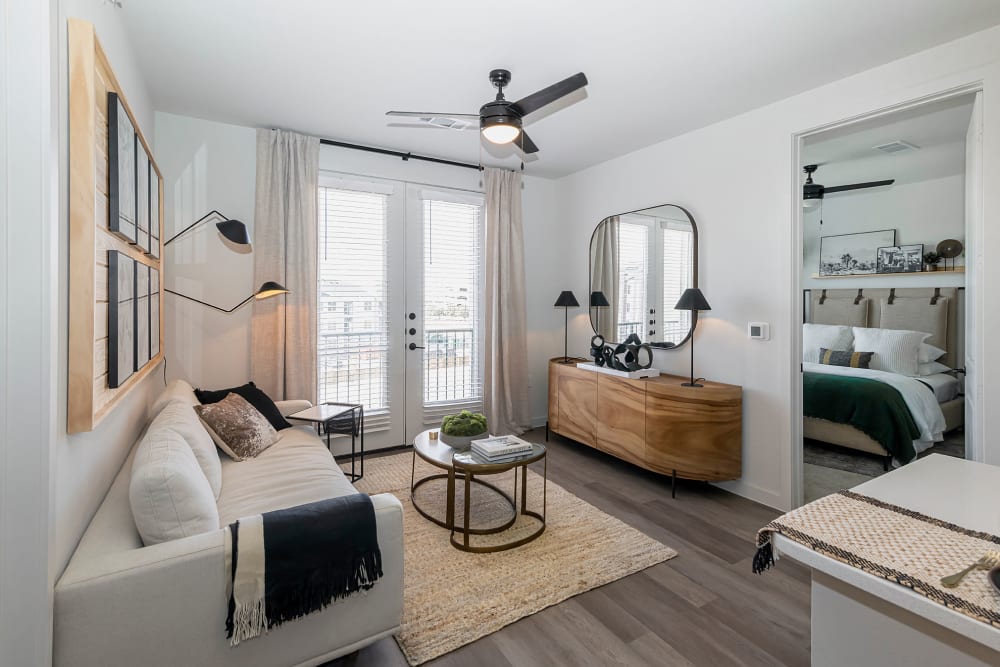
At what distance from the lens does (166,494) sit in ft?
4.78

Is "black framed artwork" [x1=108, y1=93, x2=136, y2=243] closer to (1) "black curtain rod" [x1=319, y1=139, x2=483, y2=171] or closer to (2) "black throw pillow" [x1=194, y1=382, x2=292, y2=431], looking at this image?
(2) "black throw pillow" [x1=194, y1=382, x2=292, y2=431]

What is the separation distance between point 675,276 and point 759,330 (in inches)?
31.9

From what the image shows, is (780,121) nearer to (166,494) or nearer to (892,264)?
(892,264)

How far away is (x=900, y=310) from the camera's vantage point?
481 centimetres

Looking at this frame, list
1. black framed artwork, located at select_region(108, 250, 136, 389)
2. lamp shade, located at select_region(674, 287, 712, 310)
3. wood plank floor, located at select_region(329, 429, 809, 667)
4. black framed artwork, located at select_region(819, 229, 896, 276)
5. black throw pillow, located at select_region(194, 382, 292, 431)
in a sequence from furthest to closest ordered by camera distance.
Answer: black framed artwork, located at select_region(819, 229, 896, 276)
lamp shade, located at select_region(674, 287, 712, 310)
black throw pillow, located at select_region(194, 382, 292, 431)
wood plank floor, located at select_region(329, 429, 809, 667)
black framed artwork, located at select_region(108, 250, 136, 389)

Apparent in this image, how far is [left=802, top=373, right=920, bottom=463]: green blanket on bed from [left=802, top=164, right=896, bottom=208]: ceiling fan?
1.73 metres

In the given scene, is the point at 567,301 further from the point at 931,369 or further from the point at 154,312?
the point at 931,369

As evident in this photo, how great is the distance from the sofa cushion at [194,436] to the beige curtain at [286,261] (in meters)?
1.18

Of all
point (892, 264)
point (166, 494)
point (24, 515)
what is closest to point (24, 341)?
point (24, 515)

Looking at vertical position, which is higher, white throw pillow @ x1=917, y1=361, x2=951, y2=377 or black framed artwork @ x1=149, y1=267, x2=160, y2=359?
black framed artwork @ x1=149, y1=267, x2=160, y2=359

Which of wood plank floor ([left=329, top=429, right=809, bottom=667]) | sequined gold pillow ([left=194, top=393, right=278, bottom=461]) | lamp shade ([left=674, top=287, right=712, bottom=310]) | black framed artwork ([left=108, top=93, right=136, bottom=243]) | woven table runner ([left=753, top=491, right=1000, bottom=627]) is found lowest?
wood plank floor ([left=329, top=429, right=809, bottom=667])

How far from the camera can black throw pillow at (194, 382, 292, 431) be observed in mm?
2963

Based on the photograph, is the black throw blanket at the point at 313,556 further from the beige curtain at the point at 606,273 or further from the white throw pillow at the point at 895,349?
the white throw pillow at the point at 895,349

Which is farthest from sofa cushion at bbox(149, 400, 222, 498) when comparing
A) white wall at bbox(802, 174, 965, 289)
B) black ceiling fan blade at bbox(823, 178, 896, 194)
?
black ceiling fan blade at bbox(823, 178, 896, 194)
